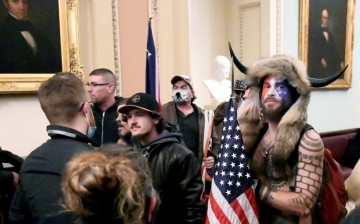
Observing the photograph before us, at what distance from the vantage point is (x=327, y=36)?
6797 mm

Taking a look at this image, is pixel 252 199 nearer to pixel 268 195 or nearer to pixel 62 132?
pixel 268 195

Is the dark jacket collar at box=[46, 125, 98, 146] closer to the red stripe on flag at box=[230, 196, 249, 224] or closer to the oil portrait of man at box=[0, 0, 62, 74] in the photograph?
the red stripe on flag at box=[230, 196, 249, 224]

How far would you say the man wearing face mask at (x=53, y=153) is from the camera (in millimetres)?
1488

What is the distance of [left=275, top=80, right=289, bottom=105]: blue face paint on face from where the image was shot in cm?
204

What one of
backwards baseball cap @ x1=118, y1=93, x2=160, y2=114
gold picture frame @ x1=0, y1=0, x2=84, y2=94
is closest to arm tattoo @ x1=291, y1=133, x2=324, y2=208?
backwards baseball cap @ x1=118, y1=93, x2=160, y2=114

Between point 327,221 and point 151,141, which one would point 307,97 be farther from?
point 151,141

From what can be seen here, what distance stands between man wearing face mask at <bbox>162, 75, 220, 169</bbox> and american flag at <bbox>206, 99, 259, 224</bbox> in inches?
57.8

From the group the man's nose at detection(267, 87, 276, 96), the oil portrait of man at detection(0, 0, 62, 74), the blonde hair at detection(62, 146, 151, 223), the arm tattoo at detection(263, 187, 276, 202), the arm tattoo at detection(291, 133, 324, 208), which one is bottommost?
the arm tattoo at detection(263, 187, 276, 202)

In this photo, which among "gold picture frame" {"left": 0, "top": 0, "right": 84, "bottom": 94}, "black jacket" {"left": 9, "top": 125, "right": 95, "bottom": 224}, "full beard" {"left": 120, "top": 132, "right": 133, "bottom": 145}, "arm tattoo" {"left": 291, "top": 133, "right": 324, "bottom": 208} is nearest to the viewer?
"black jacket" {"left": 9, "top": 125, "right": 95, "bottom": 224}

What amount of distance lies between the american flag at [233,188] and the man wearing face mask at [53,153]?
2.61ft

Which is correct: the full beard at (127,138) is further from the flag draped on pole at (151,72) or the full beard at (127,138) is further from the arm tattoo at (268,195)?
the arm tattoo at (268,195)

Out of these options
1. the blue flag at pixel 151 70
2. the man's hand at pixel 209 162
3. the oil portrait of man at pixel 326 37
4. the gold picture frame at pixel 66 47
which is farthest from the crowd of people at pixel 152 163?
the oil portrait of man at pixel 326 37

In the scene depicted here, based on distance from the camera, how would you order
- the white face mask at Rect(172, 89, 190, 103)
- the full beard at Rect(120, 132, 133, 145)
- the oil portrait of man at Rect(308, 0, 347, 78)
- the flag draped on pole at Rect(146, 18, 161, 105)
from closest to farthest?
the full beard at Rect(120, 132, 133, 145), the flag draped on pole at Rect(146, 18, 161, 105), the white face mask at Rect(172, 89, 190, 103), the oil portrait of man at Rect(308, 0, 347, 78)

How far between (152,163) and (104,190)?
1.08 metres
